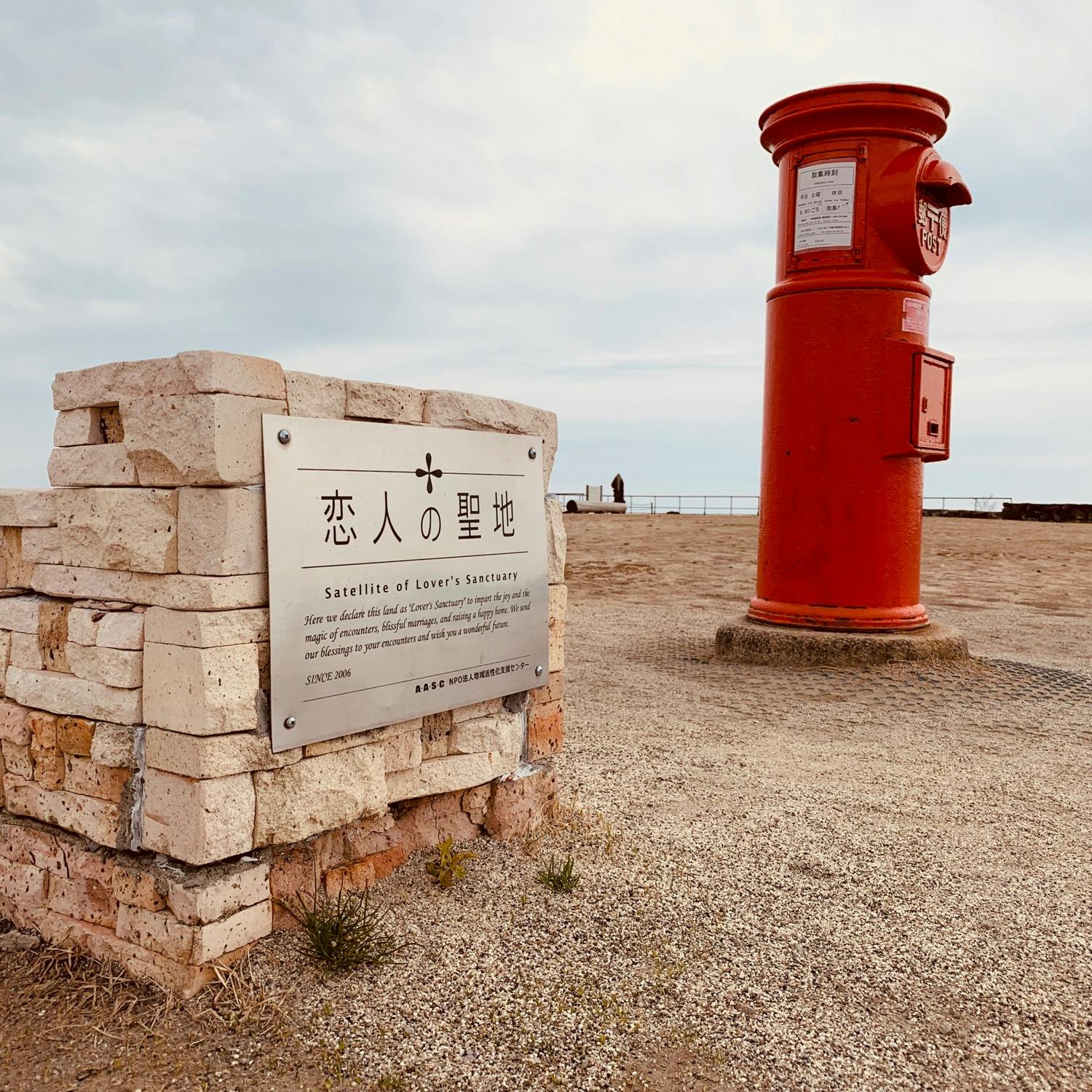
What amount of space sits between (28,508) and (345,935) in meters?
1.66

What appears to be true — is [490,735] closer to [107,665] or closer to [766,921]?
[766,921]

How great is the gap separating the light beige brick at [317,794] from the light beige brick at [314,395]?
3.33 feet

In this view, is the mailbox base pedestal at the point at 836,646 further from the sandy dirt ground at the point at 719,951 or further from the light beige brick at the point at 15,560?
the light beige brick at the point at 15,560

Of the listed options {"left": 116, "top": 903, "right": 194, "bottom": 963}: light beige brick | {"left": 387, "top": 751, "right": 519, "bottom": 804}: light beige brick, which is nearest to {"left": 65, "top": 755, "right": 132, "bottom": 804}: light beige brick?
{"left": 116, "top": 903, "right": 194, "bottom": 963}: light beige brick

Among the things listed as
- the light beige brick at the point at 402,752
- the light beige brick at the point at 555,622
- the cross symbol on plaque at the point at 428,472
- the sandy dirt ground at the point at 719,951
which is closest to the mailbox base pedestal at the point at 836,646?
the sandy dirt ground at the point at 719,951

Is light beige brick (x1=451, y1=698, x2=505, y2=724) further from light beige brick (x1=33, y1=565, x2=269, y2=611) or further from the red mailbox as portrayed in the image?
the red mailbox

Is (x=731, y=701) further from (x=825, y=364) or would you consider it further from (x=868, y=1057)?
(x=868, y=1057)

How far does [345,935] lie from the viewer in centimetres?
277

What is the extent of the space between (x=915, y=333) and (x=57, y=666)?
5429mm

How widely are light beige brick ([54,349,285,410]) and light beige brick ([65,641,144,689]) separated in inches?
28.5

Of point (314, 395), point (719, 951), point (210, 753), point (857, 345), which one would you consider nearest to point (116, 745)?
point (210, 753)

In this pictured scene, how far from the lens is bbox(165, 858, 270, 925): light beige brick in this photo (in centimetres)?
263

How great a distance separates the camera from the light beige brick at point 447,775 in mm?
3186

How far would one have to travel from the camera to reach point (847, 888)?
332 cm
